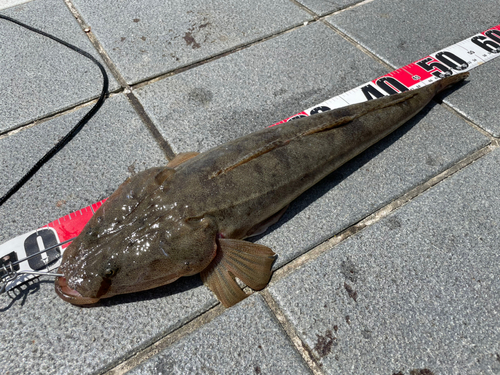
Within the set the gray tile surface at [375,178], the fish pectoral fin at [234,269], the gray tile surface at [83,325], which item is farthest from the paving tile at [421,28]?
the gray tile surface at [83,325]

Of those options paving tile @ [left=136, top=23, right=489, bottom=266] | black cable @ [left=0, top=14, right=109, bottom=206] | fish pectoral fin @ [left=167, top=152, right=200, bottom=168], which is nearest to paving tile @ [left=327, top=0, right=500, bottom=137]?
paving tile @ [left=136, top=23, right=489, bottom=266]

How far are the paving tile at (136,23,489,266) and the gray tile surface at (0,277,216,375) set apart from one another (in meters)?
0.81

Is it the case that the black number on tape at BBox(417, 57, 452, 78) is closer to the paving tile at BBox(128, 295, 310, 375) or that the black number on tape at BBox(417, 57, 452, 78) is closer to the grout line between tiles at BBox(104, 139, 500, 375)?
the grout line between tiles at BBox(104, 139, 500, 375)

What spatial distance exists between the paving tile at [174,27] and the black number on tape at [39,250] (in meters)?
1.80

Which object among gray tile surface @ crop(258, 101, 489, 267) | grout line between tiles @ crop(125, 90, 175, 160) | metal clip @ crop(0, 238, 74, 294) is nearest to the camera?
metal clip @ crop(0, 238, 74, 294)

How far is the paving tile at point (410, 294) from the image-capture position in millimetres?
2266

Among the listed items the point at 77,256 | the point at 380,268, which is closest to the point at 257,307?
the point at 380,268

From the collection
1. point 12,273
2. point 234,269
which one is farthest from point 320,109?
point 12,273

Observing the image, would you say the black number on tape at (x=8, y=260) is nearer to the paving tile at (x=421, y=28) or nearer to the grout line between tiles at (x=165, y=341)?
the grout line between tiles at (x=165, y=341)

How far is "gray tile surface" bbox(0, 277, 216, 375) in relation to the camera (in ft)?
7.24

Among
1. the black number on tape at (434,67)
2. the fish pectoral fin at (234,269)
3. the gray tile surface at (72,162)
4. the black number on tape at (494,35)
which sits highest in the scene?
the black number on tape at (494,35)

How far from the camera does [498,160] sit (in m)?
3.17

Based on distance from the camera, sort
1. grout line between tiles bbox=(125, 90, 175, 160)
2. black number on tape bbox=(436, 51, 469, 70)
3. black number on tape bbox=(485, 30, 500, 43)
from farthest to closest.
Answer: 1. black number on tape bbox=(485, 30, 500, 43)
2. black number on tape bbox=(436, 51, 469, 70)
3. grout line between tiles bbox=(125, 90, 175, 160)

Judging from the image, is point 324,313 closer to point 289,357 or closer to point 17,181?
point 289,357
